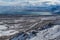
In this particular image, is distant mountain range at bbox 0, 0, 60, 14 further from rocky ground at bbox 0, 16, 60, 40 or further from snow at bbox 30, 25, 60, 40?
snow at bbox 30, 25, 60, 40

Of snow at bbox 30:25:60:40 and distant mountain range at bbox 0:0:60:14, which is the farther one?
distant mountain range at bbox 0:0:60:14

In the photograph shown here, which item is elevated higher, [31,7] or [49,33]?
[31,7]

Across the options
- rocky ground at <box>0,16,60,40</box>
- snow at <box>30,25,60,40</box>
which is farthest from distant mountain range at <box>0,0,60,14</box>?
snow at <box>30,25,60,40</box>

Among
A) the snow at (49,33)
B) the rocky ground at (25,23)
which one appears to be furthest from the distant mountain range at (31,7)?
the snow at (49,33)

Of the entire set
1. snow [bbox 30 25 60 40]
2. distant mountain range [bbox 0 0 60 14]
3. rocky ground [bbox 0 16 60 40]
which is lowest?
snow [bbox 30 25 60 40]

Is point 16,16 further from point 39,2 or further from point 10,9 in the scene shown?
point 39,2

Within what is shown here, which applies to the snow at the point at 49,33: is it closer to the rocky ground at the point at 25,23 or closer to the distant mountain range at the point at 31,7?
the rocky ground at the point at 25,23

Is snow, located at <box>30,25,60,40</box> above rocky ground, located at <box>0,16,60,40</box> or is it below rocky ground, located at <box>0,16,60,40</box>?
below

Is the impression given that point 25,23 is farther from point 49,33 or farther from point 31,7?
point 49,33

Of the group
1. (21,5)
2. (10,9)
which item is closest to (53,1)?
(21,5)

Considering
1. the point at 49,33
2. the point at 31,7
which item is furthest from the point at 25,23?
the point at 49,33
